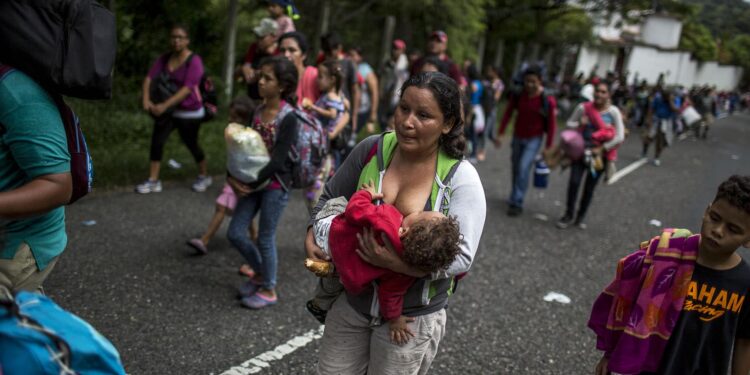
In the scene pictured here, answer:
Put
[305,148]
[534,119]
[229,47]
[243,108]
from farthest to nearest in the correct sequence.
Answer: [229,47]
[534,119]
[243,108]
[305,148]

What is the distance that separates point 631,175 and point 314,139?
938 centimetres

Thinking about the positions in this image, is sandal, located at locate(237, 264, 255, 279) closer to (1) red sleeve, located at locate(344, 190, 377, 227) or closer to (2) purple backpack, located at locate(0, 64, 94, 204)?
(2) purple backpack, located at locate(0, 64, 94, 204)

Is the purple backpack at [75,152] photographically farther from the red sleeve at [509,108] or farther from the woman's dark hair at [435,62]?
the red sleeve at [509,108]

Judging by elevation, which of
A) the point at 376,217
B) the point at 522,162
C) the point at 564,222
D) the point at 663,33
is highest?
the point at 663,33

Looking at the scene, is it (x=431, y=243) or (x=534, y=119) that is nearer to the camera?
(x=431, y=243)

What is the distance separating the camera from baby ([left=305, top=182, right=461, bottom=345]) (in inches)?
76.2

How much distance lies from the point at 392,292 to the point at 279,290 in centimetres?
257

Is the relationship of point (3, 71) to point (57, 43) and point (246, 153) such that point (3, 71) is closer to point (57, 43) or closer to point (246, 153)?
point (57, 43)

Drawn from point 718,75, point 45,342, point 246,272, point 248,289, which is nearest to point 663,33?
point 718,75

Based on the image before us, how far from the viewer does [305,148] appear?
4.00 metres

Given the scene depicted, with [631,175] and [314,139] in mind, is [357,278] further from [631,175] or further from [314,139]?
[631,175]

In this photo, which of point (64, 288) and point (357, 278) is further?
point (64, 288)

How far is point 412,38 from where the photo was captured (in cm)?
2003

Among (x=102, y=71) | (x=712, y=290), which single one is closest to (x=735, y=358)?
(x=712, y=290)
